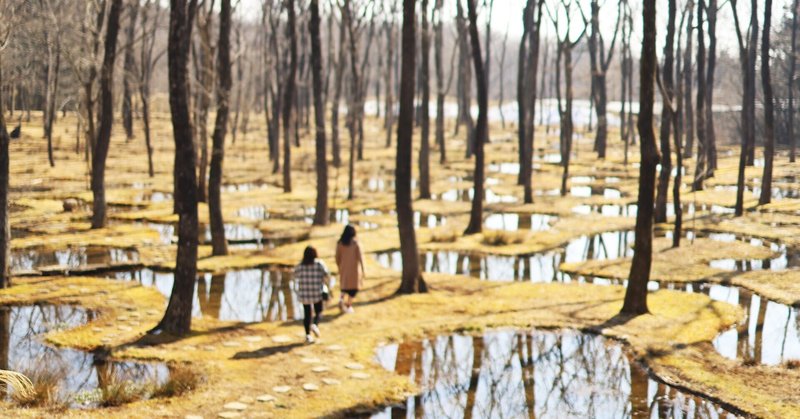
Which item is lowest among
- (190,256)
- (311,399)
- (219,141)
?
(311,399)

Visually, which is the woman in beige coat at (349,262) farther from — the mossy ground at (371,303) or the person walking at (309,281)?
the person walking at (309,281)

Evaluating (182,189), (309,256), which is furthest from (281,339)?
(182,189)

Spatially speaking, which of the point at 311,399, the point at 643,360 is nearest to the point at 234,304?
the point at 311,399

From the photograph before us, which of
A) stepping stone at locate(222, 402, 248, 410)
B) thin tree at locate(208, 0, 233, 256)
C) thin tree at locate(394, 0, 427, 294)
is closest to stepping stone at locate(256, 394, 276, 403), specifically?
stepping stone at locate(222, 402, 248, 410)

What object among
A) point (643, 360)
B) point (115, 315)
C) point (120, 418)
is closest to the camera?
point (120, 418)

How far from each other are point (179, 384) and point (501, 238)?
14895 mm

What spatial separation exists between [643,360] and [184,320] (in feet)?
24.3

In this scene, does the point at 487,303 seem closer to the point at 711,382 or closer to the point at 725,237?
the point at 711,382

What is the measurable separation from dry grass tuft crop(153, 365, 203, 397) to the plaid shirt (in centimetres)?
252

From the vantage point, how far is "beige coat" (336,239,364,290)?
1638 cm

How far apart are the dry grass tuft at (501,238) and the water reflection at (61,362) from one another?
12006 mm

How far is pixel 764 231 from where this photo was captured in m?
26.1

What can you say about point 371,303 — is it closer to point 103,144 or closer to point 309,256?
point 309,256

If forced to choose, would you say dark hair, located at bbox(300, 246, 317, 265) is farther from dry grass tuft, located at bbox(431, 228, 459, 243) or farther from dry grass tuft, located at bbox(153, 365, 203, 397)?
dry grass tuft, located at bbox(431, 228, 459, 243)
